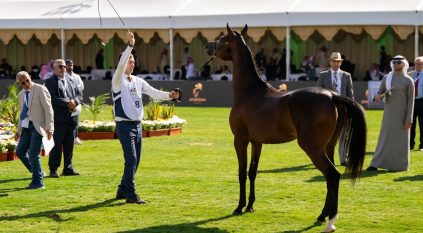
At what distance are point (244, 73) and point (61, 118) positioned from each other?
3.92 meters

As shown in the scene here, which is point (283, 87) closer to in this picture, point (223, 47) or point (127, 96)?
point (223, 47)

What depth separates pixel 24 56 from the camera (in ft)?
136

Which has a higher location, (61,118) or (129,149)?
(61,118)

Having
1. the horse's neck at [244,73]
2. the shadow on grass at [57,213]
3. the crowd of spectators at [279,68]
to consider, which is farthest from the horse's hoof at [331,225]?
the crowd of spectators at [279,68]

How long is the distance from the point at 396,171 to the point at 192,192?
144 inches

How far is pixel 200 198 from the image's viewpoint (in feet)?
38.8

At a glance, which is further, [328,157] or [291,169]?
[291,169]

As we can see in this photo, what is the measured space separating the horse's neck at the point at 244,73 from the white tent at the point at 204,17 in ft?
58.8

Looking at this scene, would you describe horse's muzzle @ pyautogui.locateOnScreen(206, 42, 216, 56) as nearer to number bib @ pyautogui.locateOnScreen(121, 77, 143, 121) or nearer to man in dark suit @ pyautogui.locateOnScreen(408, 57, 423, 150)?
number bib @ pyautogui.locateOnScreen(121, 77, 143, 121)

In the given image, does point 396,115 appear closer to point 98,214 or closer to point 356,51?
point 98,214

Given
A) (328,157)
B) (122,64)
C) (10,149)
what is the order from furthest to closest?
(10,149), (122,64), (328,157)

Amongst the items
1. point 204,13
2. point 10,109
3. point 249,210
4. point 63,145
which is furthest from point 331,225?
point 204,13

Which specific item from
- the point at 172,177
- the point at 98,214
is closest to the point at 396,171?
the point at 172,177

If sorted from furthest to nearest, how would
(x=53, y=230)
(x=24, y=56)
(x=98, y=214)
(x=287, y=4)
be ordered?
1. (x=24, y=56)
2. (x=287, y=4)
3. (x=98, y=214)
4. (x=53, y=230)
